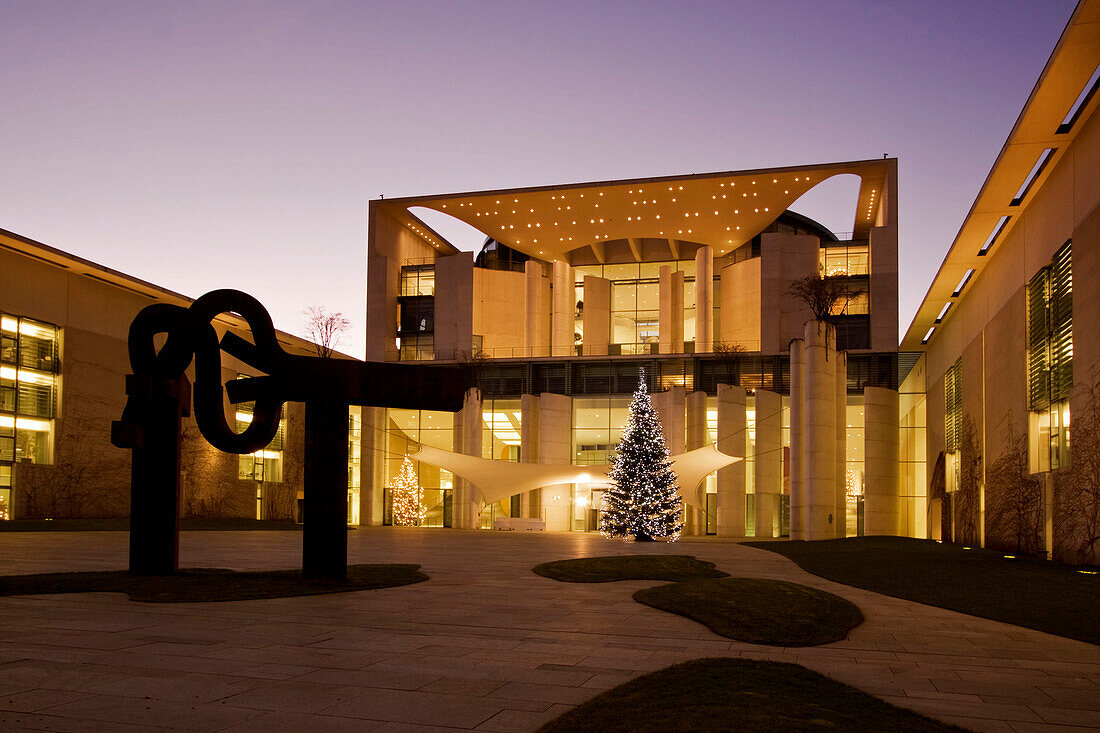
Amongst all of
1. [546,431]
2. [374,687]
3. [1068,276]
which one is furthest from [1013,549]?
[546,431]

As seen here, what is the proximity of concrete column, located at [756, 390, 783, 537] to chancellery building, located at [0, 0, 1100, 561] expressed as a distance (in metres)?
0.14

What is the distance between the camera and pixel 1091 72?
53.4 feet

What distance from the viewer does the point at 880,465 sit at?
38.5 m

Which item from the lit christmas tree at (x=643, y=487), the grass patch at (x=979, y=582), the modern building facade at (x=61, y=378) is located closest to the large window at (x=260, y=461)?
the modern building facade at (x=61, y=378)

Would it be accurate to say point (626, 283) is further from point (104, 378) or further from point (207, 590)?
point (207, 590)

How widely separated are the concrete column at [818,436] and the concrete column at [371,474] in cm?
2287

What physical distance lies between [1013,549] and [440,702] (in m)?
20.8

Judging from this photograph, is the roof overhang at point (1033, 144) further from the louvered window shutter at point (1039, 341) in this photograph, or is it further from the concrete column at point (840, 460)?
the concrete column at point (840, 460)

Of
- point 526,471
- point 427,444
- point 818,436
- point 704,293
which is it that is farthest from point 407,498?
point 818,436

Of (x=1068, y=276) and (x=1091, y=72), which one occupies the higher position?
(x=1091, y=72)

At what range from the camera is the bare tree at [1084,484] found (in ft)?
54.9

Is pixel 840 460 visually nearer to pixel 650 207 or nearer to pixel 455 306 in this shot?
pixel 650 207

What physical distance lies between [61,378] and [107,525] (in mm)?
8583

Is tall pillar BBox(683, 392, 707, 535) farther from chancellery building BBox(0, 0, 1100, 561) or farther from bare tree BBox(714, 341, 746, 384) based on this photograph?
bare tree BBox(714, 341, 746, 384)
